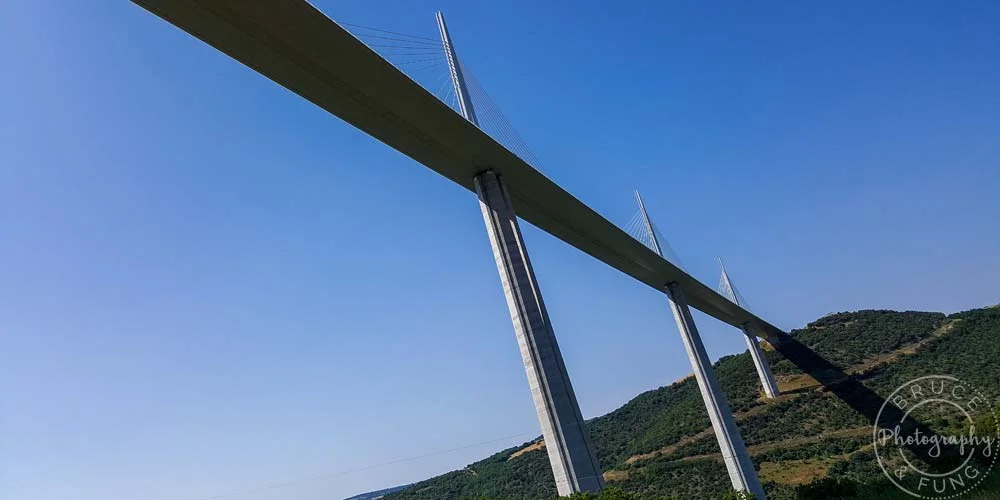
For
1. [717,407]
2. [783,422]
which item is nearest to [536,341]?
[717,407]

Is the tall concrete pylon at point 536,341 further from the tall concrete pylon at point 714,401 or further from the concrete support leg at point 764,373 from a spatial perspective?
the concrete support leg at point 764,373

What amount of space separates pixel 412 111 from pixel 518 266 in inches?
209

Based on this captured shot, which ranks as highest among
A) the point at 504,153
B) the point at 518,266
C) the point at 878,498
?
the point at 504,153

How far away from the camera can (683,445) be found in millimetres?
36656

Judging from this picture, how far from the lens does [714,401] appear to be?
1112 inches

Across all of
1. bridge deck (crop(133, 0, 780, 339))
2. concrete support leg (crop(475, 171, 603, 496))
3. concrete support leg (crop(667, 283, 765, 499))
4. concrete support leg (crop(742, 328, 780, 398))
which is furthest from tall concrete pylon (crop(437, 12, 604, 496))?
concrete support leg (crop(742, 328, 780, 398))

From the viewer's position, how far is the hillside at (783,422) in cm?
2924

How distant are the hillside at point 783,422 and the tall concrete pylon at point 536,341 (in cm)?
1350

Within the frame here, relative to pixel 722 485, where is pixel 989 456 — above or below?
above

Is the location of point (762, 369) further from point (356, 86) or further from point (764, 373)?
point (356, 86)

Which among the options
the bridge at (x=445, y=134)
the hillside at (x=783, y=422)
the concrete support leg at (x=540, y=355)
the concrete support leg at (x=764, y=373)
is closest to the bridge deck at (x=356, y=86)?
the bridge at (x=445, y=134)

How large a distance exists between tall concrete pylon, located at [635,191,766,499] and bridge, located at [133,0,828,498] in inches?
426

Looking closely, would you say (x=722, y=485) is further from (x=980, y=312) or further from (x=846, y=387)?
(x=980, y=312)

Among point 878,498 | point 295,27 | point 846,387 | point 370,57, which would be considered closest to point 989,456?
point 878,498
